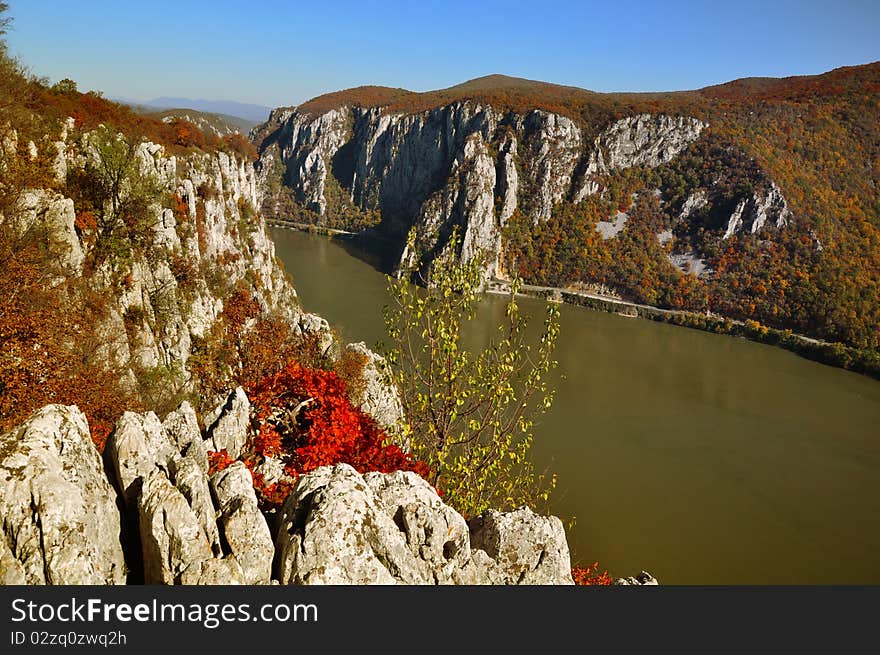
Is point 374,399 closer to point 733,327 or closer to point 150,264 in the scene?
point 150,264

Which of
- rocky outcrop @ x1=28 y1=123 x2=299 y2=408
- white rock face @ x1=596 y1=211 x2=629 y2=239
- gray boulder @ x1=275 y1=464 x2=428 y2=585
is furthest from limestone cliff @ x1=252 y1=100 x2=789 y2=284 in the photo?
gray boulder @ x1=275 y1=464 x2=428 y2=585

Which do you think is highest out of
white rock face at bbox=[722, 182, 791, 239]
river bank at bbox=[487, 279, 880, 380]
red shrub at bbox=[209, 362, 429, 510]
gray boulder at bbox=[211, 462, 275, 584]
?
white rock face at bbox=[722, 182, 791, 239]

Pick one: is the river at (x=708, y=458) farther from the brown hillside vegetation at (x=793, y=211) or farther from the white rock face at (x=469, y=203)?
the white rock face at (x=469, y=203)

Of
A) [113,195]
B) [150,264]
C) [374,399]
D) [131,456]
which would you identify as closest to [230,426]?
[131,456]

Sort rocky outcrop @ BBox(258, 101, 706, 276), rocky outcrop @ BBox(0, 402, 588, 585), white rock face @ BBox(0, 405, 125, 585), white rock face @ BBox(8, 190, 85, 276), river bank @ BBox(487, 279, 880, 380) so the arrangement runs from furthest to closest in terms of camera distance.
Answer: rocky outcrop @ BBox(258, 101, 706, 276) < river bank @ BBox(487, 279, 880, 380) < white rock face @ BBox(8, 190, 85, 276) < rocky outcrop @ BBox(0, 402, 588, 585) < white rock face @ BBox(0, 405, 125, 585)

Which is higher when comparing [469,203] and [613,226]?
[469,203]

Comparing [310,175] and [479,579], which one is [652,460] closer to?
[479,579]

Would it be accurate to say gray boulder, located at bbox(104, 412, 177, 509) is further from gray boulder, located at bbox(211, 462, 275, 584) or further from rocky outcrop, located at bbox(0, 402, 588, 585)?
gray boulder, located at bbox(211, 462, 275, 584)

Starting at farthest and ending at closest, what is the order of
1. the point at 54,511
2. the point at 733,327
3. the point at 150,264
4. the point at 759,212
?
the point at 759,212 → the point at 733,327 → the point at 150,264 → the point at 54,511
